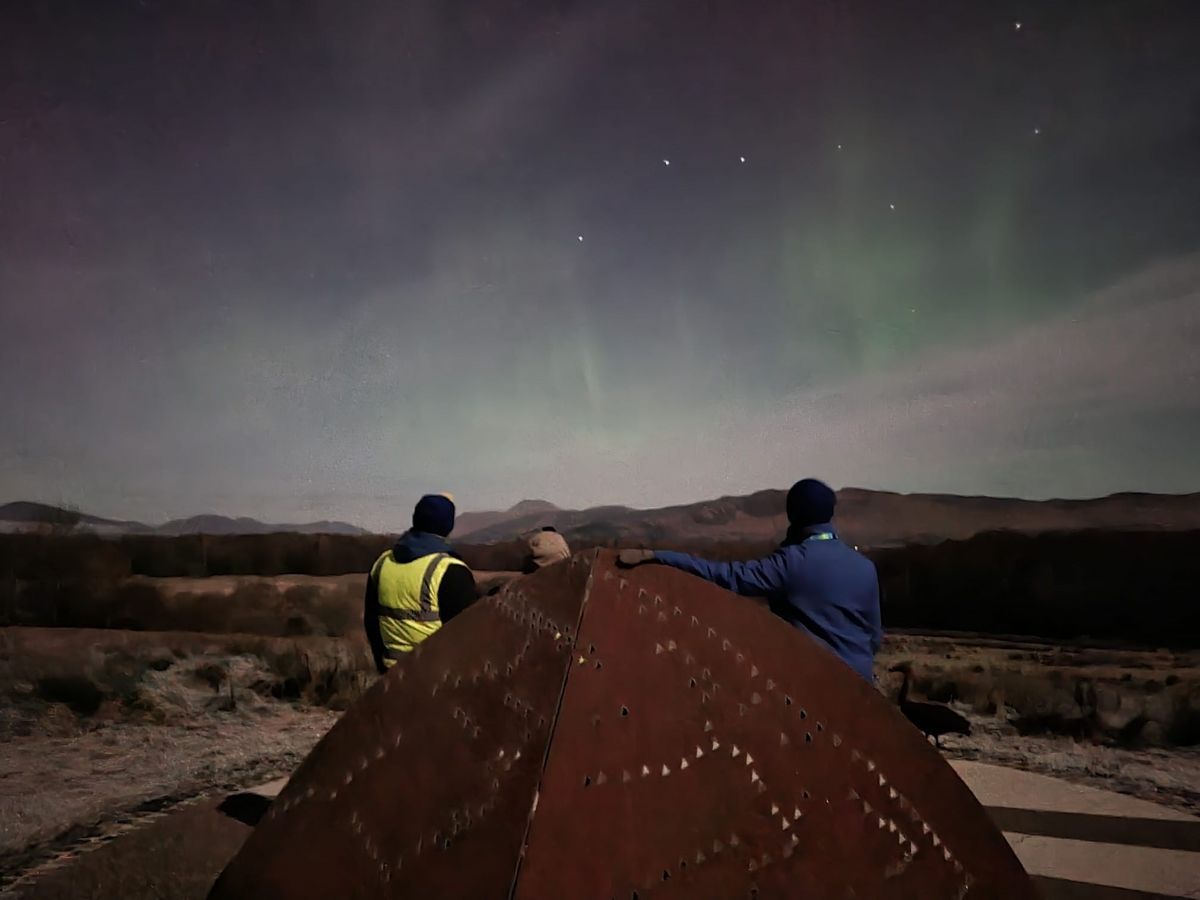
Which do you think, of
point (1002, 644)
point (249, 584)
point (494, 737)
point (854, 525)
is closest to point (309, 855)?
point (494, 737)

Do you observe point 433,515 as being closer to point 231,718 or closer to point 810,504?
point 810,504

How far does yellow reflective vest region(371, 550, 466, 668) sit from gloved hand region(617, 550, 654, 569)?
2350mm

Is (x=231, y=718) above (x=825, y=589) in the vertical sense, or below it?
below

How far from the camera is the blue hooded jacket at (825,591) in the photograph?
2.81m

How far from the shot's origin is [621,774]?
1.52 m

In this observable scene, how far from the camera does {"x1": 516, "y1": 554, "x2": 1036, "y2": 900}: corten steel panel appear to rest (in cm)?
147

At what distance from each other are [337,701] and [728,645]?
9.72m

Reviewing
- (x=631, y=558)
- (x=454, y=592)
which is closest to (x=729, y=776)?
(x=631, y=558)

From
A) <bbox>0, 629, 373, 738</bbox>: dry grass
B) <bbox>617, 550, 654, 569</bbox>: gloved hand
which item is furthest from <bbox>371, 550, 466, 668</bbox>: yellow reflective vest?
<bbox>0, 629, 373, 738</bbox>: dry grass

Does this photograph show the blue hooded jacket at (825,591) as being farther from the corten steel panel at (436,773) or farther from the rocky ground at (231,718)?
the rocky ground at (231,718)

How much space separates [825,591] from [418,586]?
205 cm

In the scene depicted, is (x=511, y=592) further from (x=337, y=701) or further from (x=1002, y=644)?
(x=1002, y=644)

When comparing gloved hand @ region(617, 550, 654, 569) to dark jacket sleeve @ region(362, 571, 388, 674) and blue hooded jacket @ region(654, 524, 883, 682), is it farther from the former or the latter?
dark jacket sleeve @ region(362, 571, 388, 674)

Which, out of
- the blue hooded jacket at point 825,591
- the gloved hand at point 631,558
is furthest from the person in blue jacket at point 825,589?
the gloved hand at point 631,558
